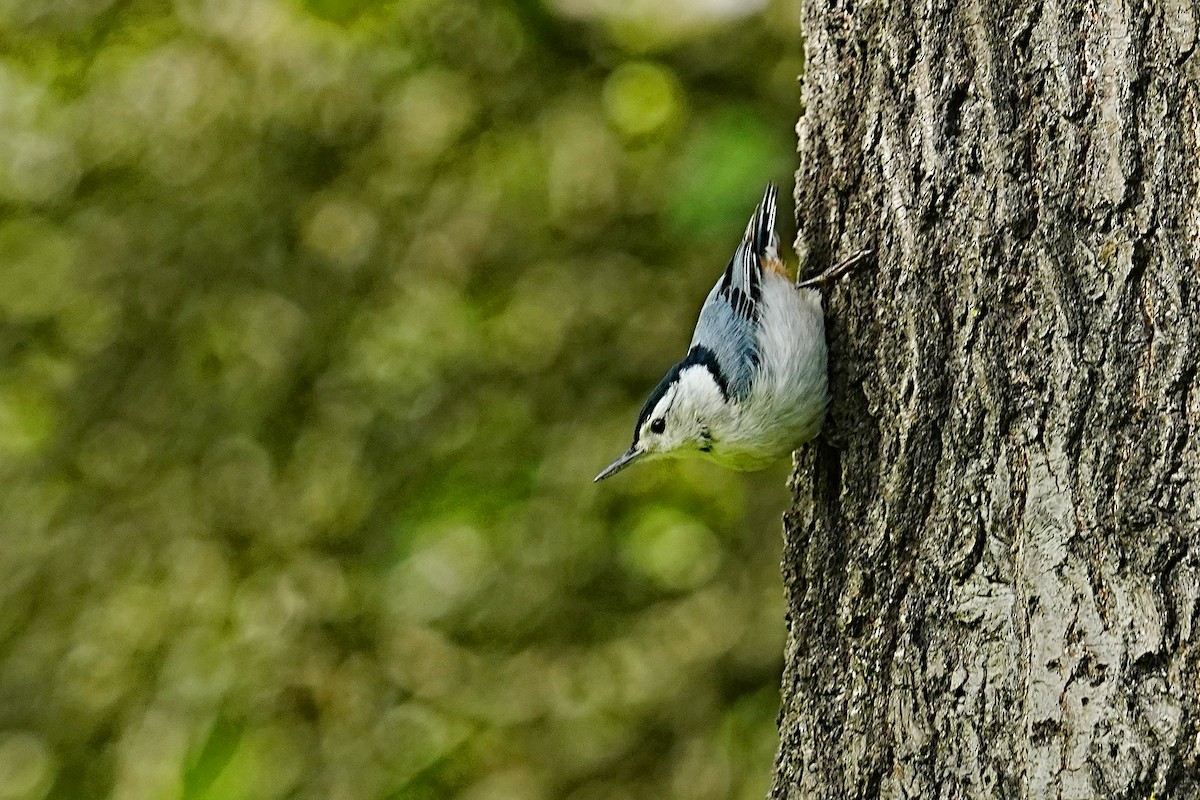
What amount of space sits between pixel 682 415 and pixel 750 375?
0.21m

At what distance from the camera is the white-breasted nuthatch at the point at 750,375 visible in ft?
6.93

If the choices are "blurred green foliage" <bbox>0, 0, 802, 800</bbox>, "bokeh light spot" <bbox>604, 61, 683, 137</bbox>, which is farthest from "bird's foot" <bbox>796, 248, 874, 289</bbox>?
"bokeh light spot" <bbox>604, 61, 683, 137</bbox>

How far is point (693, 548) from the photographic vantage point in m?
3.92

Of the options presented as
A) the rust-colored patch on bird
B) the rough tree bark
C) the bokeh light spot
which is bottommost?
the rough tree bark

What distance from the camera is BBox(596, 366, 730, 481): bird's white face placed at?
2.39 metres

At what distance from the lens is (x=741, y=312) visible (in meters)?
2.46

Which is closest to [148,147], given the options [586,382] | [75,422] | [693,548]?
[75,422]

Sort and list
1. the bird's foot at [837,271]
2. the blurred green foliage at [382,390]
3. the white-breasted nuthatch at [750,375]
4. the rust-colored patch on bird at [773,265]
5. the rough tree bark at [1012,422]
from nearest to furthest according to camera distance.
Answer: the rough tree bark at [1012,422] < the bird's foot at [837,271] < the white-breasted nuthatch at [750,375] < the rust-colored patch on bird at [773,265] < the blurred green foliage at [382,390]

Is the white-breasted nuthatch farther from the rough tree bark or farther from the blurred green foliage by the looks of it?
the blurred green foliage

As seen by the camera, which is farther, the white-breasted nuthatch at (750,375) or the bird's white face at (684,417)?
the bird's white face at (684,417)

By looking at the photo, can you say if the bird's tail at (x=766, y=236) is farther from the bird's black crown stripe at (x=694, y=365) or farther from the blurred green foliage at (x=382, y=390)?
the blurred green foliage at (x=382, y=390)

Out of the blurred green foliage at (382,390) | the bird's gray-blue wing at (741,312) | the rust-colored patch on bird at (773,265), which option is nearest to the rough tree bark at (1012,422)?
the bird's gray-blue wing at (741,312)

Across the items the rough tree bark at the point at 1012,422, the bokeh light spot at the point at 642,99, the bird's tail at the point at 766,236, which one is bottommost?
the rough tree bark at the point at 1012,422

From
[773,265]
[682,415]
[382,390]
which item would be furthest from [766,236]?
[382,390]
